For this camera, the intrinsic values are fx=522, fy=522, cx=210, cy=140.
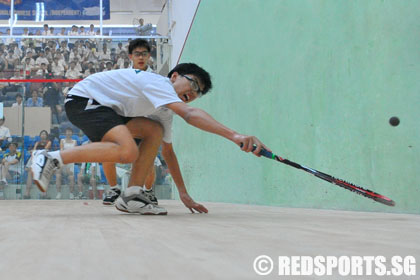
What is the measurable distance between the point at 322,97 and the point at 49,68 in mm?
4204

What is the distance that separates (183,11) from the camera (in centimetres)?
525

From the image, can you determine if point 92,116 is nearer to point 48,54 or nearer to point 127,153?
point 127,153

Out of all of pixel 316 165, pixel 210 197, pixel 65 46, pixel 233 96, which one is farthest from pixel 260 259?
pixel 65 46

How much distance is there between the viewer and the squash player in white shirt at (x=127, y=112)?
4.89ft

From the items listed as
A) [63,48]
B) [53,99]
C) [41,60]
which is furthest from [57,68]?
[53,99]

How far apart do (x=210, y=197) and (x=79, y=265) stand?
126 inches

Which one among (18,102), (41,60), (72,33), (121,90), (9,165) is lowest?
(9,165)

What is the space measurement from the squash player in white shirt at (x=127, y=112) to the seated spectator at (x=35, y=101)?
3.47 metres

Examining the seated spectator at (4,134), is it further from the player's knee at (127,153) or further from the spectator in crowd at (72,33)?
the player's knee at (127,153)

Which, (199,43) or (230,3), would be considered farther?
(199,43)

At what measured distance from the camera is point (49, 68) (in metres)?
5.59

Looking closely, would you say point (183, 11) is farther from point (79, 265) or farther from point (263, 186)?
point (79, 265)

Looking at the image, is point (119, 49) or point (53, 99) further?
point (119, 49)

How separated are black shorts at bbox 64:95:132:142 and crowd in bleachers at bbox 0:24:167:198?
304 cm
